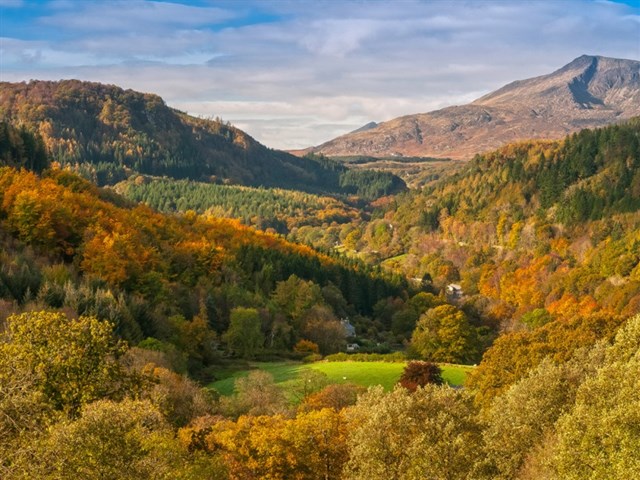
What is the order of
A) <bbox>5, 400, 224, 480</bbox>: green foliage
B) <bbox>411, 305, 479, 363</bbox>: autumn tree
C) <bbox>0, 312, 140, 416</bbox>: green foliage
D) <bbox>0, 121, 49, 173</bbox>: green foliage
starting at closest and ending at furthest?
<bbox>5, 400, 224, 480</bbox>: green foliage, <bbox>0, 312, 140, 416</bbox>: green foliage, <bbox>411, 305, 479, 363</bbox>: autumn tree, <bbox>0, 121, 49, 173</bbox>: green foliage

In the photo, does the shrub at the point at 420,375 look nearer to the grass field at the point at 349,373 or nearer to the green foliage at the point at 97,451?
the grass field at the point at 349,373

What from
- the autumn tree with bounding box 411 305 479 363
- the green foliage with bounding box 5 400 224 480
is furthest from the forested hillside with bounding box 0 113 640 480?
the autumn tree with bounding box 411 305 479 363

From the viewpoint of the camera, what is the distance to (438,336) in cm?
11831

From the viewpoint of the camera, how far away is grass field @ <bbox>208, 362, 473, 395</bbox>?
8006cm

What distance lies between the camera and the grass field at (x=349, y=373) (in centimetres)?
8006

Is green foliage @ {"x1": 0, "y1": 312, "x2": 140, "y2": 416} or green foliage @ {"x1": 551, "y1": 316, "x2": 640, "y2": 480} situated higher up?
green foliage @ {"x1": 0, "y1": 312, "x2": 140, "y2": 416}

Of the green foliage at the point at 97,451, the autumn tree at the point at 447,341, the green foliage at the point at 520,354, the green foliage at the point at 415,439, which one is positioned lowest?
the autumn tree at the point at 447,341

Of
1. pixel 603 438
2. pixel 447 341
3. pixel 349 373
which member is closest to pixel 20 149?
pixel 447 341

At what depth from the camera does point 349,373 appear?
8369cm

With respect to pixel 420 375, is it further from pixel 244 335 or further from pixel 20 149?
pixel 20 149

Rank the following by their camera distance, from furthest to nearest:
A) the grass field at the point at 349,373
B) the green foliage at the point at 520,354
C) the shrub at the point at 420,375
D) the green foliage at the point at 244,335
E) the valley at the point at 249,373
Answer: the green foliage at the point at 244,335, the grass field at the point at 349,373, the shrub at the point at 420,375, the green foliage at the point at 520,354, the valley at the point at 249,373

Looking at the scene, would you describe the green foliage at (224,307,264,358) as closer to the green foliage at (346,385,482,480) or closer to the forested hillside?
the forested hillside

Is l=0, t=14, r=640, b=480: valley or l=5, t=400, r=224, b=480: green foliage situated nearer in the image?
l=5, t=400, r=224, b=480: green foliage

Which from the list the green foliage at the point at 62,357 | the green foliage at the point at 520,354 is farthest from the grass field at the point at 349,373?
the green foliage at the point at 62,357
